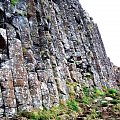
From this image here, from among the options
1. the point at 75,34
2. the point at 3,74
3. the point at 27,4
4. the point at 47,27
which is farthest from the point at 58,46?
the point at 3,74

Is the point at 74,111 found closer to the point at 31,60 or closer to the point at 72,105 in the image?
the point at 72,105

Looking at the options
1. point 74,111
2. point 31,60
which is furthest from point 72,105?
point 31,60

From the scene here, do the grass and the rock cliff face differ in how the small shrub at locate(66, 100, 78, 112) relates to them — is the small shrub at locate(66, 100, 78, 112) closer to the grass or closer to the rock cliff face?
the grass

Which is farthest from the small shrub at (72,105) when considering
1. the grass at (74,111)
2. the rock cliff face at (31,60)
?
the rock cliff face at (31,60)

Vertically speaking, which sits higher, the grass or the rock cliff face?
the rock cliff face

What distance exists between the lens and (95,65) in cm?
4022

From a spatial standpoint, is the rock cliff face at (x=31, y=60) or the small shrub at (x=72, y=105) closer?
the rock cliff face at (x=31, y=60)

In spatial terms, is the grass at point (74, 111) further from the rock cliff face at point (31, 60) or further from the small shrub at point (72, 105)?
the rock cliff face at point (31, 60)

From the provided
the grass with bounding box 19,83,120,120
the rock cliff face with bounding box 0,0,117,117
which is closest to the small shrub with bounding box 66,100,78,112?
the grass with bounding box 19,83,120,120

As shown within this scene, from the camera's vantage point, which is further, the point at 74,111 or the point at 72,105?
the point at 72,105

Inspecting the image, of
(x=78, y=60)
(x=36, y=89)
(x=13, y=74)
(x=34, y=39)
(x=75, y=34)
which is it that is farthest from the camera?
(x=75, y=34)

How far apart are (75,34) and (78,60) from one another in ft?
12.4

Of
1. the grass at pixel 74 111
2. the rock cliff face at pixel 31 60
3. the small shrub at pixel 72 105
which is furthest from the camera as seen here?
the small shrub at pixel 72 105

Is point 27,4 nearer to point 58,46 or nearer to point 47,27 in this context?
point 47,27
